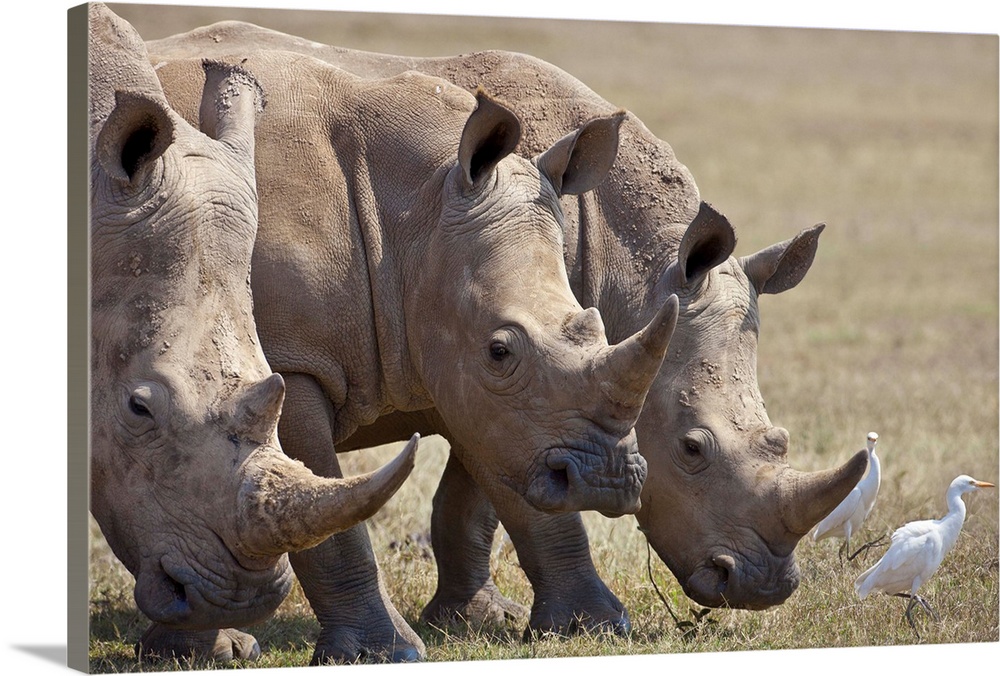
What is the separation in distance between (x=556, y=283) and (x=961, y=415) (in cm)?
539

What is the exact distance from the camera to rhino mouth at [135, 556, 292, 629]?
18.9 feet

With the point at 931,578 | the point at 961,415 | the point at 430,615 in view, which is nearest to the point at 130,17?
the point at 430,615

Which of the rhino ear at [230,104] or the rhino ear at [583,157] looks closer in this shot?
the rhino ear at [230,104]

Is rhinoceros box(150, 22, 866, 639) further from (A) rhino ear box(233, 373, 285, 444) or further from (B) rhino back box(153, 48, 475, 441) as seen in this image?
(A) rhino ear box(233, 373, 285, 444)

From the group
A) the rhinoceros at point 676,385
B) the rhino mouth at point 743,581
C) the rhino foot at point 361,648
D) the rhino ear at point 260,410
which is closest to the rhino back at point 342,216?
the rhinoceros at point 676,385

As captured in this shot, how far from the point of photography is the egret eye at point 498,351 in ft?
21.4

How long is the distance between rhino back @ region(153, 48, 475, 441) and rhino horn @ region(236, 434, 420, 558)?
3.65 ft

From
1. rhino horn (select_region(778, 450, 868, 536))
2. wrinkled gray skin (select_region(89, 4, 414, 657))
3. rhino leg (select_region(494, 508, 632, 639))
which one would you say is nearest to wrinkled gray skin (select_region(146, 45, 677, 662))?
rhino leg (select_region(494, 508, 632, 639))

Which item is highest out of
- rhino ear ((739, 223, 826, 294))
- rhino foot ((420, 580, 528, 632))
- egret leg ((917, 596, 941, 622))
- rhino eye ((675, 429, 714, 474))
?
rhino ear ((739, 223, 826, 294))

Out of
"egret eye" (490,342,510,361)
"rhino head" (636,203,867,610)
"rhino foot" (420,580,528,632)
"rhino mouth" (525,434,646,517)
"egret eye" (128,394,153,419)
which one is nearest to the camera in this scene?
"egret eye" (128,394,153,419)

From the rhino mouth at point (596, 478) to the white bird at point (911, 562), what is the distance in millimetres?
1444

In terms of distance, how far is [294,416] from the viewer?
6770mm

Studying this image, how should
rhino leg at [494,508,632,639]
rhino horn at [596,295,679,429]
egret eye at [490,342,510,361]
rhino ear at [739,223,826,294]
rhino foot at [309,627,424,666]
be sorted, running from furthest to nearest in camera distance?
1. rhino ear at [739,223,826,294]
2. rhino leg at [494,508,632,639]
3. rhino foot at [309,627,424,666]
4. egret eye at [490,342,510,361]
5. rhino horn at [596,295,679,429]

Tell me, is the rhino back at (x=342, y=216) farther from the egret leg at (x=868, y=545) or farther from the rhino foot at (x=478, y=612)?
the egret leg at (x=868, y=545)
